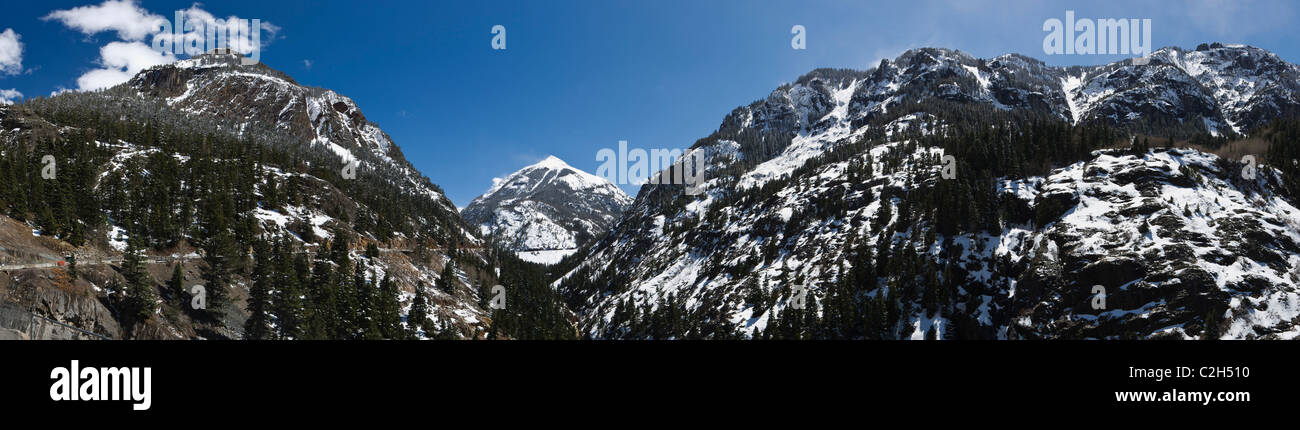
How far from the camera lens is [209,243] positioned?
87375 millimetres

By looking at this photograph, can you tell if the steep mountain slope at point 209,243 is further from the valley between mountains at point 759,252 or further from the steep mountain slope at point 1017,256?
the steep mountain slope at point 1017,256

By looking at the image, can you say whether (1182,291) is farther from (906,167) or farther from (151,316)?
(151,316)

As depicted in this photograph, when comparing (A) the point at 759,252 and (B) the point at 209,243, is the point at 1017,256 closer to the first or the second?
(A) the point at 759,252

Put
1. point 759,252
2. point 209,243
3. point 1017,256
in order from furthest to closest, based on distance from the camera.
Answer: point 759,252
point 1017,256
point 209,243

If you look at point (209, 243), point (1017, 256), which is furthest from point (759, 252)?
point (209, 243)

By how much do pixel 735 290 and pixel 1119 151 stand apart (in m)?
104

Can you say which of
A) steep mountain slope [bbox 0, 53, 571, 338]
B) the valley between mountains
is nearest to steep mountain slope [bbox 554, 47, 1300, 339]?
the valley between mountains

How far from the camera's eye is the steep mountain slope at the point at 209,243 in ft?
202

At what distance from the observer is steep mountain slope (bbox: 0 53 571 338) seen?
2429 inches

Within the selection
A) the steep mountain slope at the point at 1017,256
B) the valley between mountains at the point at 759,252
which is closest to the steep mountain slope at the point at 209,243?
the valley between mountains at the point at 759,252
